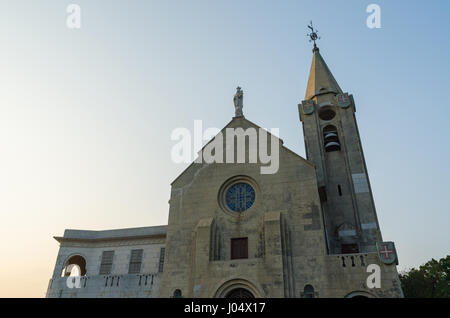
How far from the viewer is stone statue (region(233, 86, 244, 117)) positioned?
25.4 metres

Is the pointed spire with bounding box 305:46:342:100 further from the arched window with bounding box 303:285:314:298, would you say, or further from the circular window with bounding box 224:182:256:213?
the arched window with bounding box 303:285:314:298

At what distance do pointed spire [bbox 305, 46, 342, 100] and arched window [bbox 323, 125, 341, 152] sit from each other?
13.8 ft

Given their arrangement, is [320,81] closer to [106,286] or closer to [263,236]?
[263,236]

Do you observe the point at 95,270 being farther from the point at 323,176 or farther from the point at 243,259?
the point at 323,176

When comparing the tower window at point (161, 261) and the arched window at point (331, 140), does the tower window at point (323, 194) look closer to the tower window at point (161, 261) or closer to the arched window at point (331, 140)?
the arched window at point (331, 140)

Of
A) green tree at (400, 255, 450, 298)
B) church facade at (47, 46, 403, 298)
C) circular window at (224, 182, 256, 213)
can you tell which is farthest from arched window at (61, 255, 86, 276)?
green tree at (400, 255, 450, 298)

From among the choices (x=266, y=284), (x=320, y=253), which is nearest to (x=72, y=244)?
(x=266, y=284)

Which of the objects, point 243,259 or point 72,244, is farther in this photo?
point 72,244

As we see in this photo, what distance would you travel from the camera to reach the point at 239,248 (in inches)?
803

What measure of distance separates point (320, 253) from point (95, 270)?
693 inches

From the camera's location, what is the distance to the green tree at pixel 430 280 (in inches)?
1393

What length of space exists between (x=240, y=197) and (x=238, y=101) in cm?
816

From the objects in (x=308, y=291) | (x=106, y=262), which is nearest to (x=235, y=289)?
(x=308, y=291)
